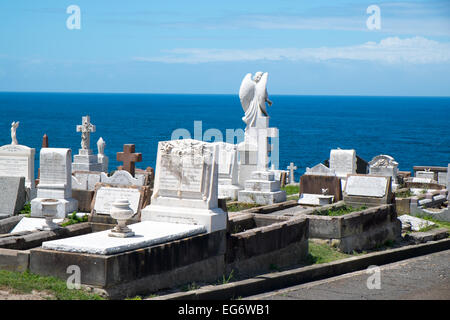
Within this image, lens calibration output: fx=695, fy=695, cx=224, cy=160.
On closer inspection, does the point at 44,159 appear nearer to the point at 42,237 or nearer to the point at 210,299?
the point at 42,237

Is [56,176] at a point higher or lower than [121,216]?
higher

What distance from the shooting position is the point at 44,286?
29.2 feet

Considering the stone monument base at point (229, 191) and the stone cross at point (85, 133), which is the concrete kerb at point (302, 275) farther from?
the stone cross at point (85, 133)

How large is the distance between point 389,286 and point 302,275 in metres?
1.45

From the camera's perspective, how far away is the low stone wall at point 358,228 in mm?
13727

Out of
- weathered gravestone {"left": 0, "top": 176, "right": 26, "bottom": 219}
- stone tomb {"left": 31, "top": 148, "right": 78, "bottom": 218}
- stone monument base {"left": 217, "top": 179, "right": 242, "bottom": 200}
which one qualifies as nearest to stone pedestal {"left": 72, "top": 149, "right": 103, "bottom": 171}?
stone monument base {"left": 217, "top": 179, "right": 242, "bottom": 200}

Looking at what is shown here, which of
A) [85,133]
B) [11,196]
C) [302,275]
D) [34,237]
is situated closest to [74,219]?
[11,196]

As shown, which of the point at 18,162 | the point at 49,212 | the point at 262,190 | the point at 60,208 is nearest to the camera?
the point at 49,212

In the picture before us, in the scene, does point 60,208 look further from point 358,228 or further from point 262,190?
point 358,228

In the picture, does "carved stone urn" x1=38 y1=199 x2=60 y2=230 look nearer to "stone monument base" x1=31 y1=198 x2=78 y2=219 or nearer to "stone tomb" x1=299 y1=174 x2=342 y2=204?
"stone monument base" x1=31 y1=198 x2=78 y2=219

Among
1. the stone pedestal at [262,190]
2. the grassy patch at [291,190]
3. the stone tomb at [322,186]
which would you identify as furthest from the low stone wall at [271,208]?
the grassy patch at [291,190]

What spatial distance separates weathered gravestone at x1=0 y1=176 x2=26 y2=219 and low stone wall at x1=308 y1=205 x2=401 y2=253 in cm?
716

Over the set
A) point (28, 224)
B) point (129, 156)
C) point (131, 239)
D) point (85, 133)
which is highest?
point (85, 133)

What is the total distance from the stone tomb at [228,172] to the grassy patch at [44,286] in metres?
10.6
